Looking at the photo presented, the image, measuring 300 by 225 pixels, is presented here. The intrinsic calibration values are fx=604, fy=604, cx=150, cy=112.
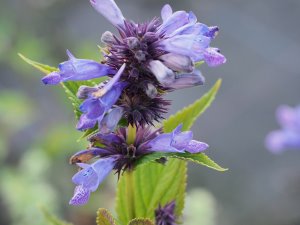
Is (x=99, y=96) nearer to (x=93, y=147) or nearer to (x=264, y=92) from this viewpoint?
(x=93, y=147)

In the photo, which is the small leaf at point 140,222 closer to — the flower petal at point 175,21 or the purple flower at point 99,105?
the purple flower at point 99,105

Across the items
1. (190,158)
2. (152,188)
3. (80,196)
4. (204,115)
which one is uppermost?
(190,158)

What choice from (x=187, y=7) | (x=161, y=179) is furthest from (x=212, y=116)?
(x=161, y=179)

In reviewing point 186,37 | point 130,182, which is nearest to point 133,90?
point 186,37

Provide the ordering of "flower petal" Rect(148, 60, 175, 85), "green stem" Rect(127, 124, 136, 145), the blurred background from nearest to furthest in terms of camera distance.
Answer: "flower petal" Rect(148, 60, 175, 85), "green stem" Rect(127, 124, 136, 145), the blurred background

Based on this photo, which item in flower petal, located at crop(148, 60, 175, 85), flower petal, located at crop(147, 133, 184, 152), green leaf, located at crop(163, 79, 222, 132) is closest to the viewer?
flower petal, located at crop(148, 60, 175, 85)

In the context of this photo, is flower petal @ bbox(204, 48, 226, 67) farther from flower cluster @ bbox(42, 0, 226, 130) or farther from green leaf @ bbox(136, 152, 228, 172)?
green leaf @ bbox(136, 152, 228, 172)

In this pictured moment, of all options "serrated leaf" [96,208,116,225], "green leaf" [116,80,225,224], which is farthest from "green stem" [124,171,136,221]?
"serrated leaf" [96,208,116,225]

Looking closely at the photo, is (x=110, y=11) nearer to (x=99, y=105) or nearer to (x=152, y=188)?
(x=99, y=105)
